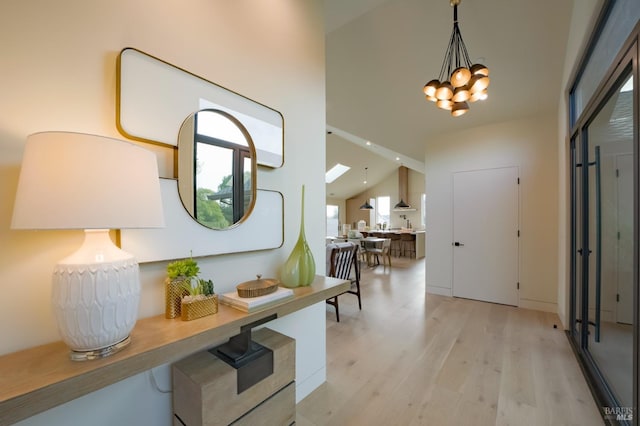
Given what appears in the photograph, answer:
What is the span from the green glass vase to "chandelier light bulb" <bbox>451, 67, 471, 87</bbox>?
1.90 metres

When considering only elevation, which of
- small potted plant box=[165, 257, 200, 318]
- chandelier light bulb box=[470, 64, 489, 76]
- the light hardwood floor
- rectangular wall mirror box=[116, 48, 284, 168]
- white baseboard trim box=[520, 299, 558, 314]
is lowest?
the light hardwood floor

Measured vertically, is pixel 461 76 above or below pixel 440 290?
above

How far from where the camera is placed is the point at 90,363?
788 mm

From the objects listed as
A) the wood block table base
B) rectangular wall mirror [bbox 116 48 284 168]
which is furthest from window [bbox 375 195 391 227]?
rectangular wall mirror [bbox 116 48 284 168]

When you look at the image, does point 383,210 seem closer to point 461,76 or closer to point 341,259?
point 341,259

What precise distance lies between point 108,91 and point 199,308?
0.97 meters

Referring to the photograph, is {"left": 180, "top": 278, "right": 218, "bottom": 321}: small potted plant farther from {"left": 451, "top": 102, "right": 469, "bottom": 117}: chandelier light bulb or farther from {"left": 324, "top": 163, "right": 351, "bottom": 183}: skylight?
{"left": 324, "top": 163, "right": 351, "bottom": 183}: skylight

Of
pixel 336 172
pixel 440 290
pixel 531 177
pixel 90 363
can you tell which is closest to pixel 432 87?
pixel 531 177

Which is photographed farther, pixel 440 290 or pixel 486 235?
pixel 440 290

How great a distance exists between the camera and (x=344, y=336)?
9.91ft

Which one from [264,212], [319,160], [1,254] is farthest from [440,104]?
[1,254]

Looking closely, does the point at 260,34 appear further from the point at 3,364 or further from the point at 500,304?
the point at 500,304

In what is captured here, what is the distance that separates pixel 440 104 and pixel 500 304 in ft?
10.7

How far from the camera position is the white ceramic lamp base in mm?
791
